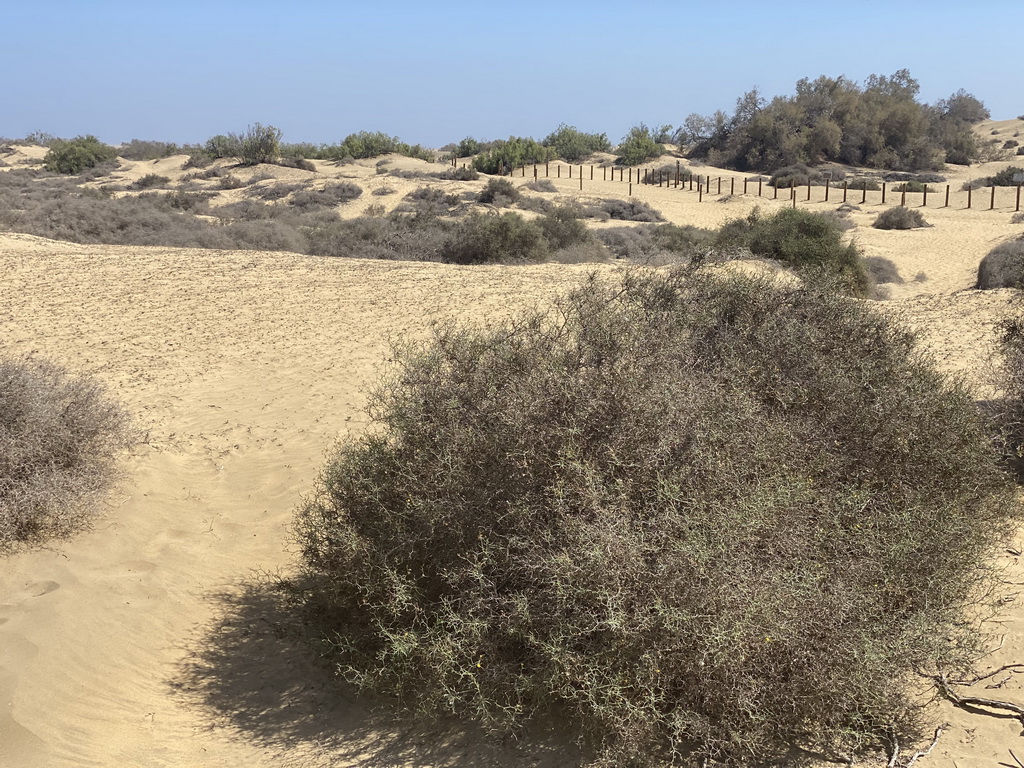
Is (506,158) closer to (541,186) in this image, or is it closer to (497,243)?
(541,186)

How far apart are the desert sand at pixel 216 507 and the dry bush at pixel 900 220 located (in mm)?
14639

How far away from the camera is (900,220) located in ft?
91.4

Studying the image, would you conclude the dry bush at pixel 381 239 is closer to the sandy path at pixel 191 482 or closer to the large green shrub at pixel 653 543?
the sandy path at pixel 191 482

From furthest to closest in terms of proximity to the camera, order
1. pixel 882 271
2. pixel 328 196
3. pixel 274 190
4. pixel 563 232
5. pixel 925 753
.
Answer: pixel 274 190
pixel 328 196
pixel 563 232
pixel 882 271
pixel 925 753

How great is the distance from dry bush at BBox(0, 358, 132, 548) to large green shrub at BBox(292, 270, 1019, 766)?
2321mm

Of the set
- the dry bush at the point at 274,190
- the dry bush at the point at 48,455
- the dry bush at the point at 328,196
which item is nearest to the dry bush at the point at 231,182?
the dry bush at the point at 274,190

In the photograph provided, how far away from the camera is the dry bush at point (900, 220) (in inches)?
1097

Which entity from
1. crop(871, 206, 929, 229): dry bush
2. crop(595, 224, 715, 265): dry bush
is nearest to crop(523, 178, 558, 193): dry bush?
crop(595, 224, 715, 265): dry bush

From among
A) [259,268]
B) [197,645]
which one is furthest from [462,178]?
[197,645]

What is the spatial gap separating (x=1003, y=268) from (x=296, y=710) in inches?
629

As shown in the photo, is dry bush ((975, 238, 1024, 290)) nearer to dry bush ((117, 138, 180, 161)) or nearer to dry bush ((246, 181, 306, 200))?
dry bush ((246, 181, 306, 200))

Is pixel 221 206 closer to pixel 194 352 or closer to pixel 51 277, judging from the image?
pixel 51 277

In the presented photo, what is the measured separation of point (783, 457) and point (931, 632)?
1.08 meters

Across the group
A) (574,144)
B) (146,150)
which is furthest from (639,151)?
(146,150)
